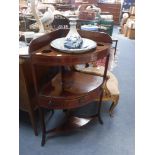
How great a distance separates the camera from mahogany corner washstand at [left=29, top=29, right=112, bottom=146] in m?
1.13

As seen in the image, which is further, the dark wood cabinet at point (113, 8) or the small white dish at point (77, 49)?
the dark wood cabinet at point (113, 8)

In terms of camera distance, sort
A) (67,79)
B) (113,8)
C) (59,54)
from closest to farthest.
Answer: (59,54) → (67,79) → (113,8)

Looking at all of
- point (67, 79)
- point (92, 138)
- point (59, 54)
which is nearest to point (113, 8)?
point (67, 79)

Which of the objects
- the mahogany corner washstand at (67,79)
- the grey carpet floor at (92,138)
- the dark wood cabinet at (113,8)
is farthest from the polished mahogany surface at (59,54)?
the dark wood cabinet at (113,8)

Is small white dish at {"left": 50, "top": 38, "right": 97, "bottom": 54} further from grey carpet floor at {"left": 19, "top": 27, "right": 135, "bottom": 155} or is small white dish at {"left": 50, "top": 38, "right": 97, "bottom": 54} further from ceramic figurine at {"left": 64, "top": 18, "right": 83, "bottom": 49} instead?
grey carpet floor at {"left": 19, "top": 27, "right": 135, "bottom": 155}

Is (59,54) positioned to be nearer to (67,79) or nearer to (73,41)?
(73,41)

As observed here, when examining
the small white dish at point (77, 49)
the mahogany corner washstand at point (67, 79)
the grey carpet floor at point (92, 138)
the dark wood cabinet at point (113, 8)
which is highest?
the dark wood cabinet at point (113, 8)

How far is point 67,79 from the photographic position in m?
1.59

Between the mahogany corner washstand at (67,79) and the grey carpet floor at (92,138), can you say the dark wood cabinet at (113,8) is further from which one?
the mahogany corner washstand at (67,79)

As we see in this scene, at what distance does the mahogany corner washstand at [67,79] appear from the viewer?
3.70 ft

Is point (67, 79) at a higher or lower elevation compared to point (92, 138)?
higher

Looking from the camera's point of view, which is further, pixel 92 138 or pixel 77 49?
pixel 92 138
